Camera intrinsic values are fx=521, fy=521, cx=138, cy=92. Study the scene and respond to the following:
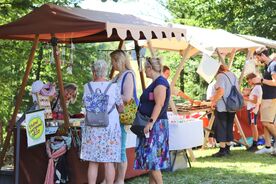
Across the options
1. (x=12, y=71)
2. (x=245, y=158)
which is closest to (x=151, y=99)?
(x=245, y=158)

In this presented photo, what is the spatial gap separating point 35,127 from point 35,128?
0.01m

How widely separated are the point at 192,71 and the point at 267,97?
14.4 metres

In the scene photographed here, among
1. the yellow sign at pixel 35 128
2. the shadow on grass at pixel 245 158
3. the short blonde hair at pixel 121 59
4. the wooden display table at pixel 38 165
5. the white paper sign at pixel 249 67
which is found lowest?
the shadow on grass at pixel 245 158

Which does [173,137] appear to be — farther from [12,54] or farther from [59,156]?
[12,54]

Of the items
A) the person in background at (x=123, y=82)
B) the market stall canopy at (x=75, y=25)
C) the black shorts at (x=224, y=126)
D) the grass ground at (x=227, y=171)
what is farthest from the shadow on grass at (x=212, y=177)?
the market stall canopy at (x=75, y=25)

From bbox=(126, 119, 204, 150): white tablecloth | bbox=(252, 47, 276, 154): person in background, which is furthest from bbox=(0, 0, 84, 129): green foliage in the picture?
bbox=(252, 47, 276, 154): person in background

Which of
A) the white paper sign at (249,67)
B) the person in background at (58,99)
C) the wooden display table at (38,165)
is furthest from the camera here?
the white paper sign at (249,67)

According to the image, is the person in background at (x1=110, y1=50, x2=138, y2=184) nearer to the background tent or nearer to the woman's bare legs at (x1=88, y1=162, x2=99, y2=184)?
the background tent

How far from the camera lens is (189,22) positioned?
22094 mm

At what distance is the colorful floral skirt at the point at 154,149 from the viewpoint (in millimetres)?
5766

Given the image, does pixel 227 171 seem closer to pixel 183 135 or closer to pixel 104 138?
pixel 183 135

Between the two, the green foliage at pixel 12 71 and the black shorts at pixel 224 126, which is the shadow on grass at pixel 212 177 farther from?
the green foliage at pixel 12 71

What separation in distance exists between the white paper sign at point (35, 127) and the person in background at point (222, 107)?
14.0 ft

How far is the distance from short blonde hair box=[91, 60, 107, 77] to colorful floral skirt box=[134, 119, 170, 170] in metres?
0.81
